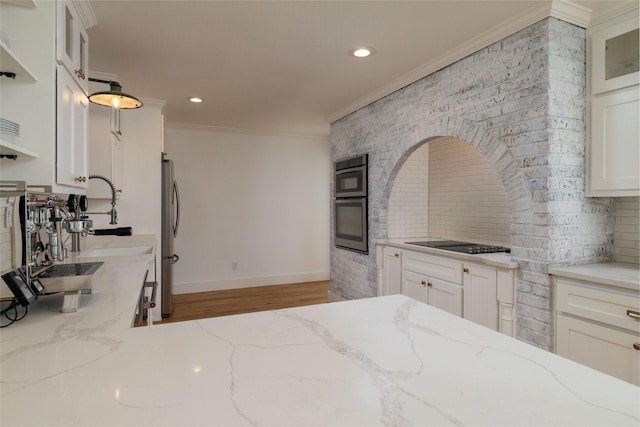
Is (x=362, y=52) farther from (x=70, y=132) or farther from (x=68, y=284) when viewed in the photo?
(x=68, y=284)

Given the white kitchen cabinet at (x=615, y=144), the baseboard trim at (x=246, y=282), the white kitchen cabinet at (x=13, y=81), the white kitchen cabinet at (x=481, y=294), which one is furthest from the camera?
the baseboard trim at (x=246, y=282)

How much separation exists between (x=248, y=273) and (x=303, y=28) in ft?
12.8

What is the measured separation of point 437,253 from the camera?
278 centimetres

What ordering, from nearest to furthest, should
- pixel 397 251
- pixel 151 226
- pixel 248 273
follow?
1. pixel 397 251
2. pixel 151 226
3. pixel 248 273

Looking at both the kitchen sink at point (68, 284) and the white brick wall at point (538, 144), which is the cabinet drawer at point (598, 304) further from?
the kitchen sink at point (68, 284)

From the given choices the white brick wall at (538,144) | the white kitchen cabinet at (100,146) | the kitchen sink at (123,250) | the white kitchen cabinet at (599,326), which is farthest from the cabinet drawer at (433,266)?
the white kitchen cabinet at (100,146)

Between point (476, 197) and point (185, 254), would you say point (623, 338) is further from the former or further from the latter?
point (185, 254)

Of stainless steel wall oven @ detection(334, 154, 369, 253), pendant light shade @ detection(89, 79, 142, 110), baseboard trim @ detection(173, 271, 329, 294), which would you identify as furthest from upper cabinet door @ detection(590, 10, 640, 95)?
baseboard trim @ detection(173, 271, 329, 294)

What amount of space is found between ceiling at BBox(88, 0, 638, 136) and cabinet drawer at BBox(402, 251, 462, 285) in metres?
1.50

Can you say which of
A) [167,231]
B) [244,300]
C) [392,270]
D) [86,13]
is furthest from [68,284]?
[244,300]

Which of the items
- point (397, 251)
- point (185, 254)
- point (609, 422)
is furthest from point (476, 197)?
point (185, 254)

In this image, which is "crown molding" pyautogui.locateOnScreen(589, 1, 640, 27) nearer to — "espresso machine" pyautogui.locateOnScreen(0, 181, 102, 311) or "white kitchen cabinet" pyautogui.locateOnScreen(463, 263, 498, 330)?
"white kitchen cabinet" pyautogui.locateOnScreen(463, 263, 498, 330)

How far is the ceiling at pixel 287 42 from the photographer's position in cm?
205

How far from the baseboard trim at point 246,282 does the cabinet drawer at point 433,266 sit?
2.85 m
